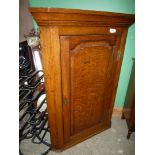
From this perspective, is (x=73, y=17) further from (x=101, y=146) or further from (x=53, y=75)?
(x=101, y=146)

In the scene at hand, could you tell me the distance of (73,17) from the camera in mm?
967

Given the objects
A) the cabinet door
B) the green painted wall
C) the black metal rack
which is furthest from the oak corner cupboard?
the green painted wall

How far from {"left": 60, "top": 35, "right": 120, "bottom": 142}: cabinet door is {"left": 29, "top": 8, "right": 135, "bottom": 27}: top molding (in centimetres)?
11

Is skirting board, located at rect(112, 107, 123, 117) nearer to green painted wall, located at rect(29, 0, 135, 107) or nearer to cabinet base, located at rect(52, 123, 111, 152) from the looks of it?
cabinet base, located at rect(52, 123, 111, 152)

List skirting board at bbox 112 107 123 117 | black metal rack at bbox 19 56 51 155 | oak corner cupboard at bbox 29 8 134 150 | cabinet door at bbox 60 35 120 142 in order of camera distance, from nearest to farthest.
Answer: oak corner cupboard at bbox 29 8 134 150
cabinet door at bbox 60 35 120 142
black metal rack at bbox 19 56 51 155
skirting board at bbox 112 107 123 117

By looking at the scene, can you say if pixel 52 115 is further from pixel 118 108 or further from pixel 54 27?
pixel 118 108

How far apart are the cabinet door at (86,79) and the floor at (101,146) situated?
0.13 meters

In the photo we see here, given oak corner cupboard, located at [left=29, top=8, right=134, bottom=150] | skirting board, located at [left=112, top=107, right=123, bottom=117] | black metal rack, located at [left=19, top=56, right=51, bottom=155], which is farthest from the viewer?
skirting board, located at [left=112, top=107, right=123, bottom=117]

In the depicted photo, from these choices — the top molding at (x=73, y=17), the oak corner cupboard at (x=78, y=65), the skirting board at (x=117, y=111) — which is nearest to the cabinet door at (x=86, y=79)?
the oak corner cupboard at (x=78, y=65)

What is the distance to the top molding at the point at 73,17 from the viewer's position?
0.89 meters

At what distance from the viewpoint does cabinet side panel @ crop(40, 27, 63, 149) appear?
1.01m

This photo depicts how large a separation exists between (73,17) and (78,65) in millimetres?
391
